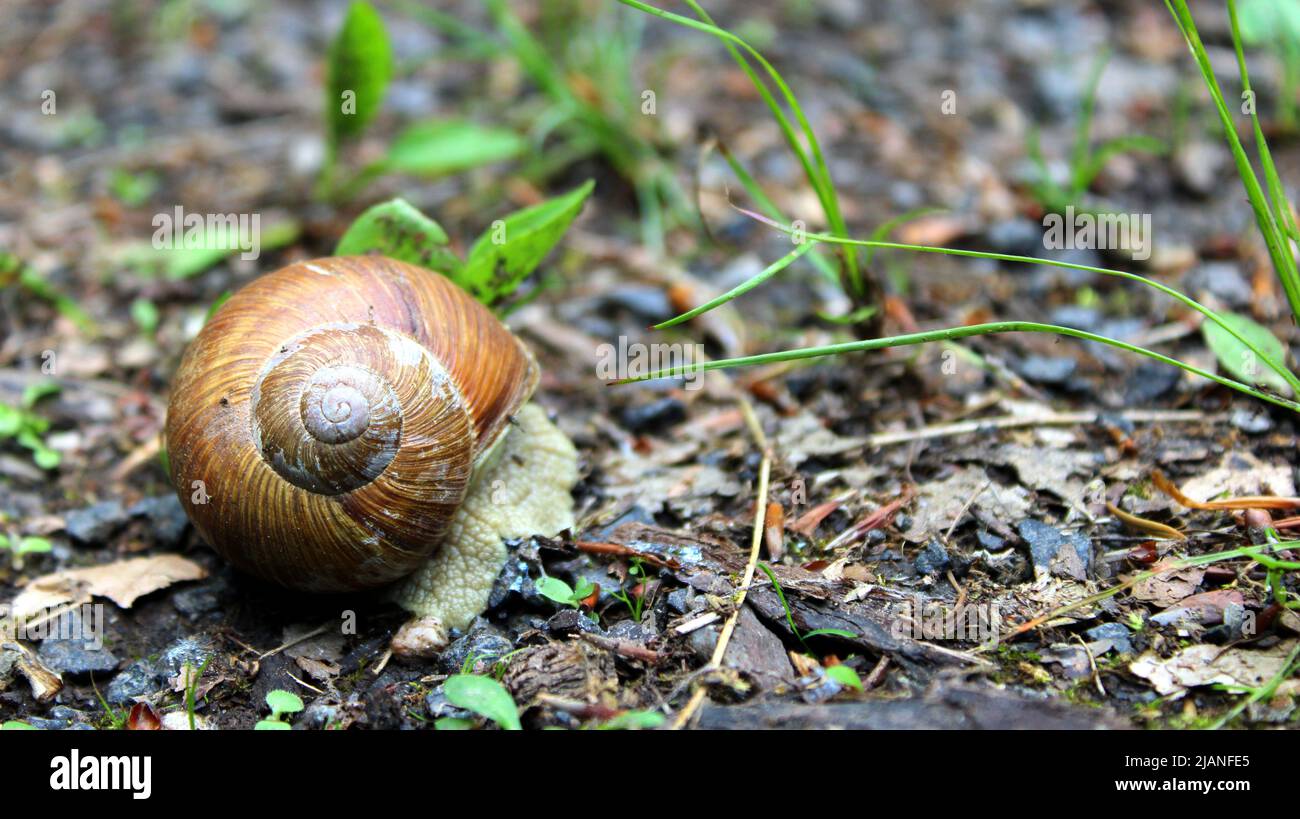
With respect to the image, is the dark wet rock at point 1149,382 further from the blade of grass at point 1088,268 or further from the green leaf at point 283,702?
the green leaf at point 283,702

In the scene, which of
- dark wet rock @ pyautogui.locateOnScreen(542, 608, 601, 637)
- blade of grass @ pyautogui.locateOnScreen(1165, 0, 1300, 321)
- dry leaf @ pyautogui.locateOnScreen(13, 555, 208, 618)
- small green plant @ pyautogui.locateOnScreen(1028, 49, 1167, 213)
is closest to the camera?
blade of grass @ pyautogui.locateOnScreen(1165, 0, 1300, 321)

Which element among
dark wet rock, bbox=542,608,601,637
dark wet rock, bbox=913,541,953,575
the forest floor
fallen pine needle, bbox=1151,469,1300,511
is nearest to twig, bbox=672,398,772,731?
the forest floor

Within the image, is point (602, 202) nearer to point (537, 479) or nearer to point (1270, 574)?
point (537, 479)

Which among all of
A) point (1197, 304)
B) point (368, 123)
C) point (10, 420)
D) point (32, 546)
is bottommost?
point (32, 546)

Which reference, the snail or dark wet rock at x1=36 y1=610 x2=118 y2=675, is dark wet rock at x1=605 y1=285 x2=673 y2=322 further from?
dark wet rock at x1=36 y1=610 x2=118 y2=675

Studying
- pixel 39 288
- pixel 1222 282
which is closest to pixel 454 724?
pixel 39 288

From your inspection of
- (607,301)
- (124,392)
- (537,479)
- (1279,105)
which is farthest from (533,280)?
(1279,105)

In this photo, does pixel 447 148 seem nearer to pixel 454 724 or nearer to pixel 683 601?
pixel 683 601
